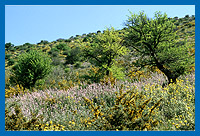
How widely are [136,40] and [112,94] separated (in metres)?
2.95

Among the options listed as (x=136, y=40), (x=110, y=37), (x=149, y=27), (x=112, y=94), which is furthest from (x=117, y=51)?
(x=112, y=94)

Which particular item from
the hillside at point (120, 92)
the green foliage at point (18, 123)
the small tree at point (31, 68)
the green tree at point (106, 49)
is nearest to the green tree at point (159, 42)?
the hillside at point (120, 92)

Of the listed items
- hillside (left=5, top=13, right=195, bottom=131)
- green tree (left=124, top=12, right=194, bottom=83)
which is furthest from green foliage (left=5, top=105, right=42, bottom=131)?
green tree (left=124, top=12, right=194, bottom=83)

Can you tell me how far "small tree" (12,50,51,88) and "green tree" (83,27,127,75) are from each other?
10.9 feet

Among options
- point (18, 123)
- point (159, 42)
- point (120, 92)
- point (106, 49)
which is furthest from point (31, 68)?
point (120, 92)

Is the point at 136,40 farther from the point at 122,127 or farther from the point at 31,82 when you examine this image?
the point at 31,82

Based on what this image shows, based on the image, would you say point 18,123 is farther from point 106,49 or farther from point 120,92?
point 106,49

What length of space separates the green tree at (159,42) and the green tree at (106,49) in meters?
1.72

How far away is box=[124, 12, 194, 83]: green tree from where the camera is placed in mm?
7387

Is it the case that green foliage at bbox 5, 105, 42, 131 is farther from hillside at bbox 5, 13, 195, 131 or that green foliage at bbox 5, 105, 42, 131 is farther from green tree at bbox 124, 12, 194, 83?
green tree at bbox 124, 12, 194, 83

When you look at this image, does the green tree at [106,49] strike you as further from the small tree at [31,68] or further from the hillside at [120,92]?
the small tree at [31,68]

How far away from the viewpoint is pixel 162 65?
7652mm

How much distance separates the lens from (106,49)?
942 cm

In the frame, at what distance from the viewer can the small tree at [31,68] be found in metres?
11.4
